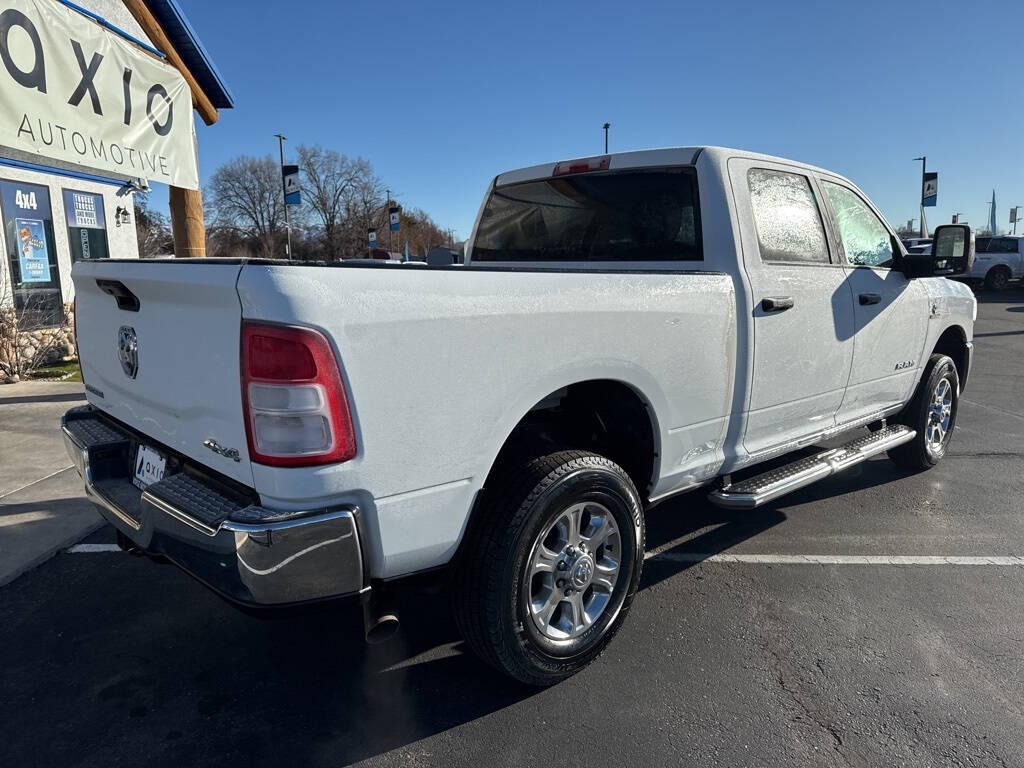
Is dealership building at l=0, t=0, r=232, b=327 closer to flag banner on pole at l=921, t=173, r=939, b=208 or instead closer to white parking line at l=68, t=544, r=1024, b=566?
white parking line at l=68, t=544, r=1024, b=566

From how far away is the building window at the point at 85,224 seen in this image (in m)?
11.2

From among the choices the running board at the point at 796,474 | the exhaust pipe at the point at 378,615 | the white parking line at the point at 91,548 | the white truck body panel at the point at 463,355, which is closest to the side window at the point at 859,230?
the white truck body panel at the point at 463,355

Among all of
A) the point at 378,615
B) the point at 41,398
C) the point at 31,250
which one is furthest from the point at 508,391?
the point at 31,250

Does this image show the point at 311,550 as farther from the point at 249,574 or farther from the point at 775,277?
the point at 775,277

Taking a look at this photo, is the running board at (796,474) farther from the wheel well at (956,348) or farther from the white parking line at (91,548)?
the white parking line at (91,548)

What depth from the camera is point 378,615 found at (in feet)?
7.46

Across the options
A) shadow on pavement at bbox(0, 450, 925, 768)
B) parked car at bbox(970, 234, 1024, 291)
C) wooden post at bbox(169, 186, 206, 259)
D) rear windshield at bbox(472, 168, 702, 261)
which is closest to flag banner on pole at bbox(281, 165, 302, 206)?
wooden post at bbox(169, 186, 206, 259)

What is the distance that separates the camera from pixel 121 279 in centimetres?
258

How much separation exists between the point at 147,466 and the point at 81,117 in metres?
4.58

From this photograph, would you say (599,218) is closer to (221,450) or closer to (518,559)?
(518,559)

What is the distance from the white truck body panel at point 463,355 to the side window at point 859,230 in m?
0.56

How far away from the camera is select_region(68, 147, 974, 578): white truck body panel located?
6.59 feet

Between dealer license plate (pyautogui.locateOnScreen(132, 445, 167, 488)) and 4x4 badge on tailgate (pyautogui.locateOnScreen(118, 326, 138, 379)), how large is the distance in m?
0.30

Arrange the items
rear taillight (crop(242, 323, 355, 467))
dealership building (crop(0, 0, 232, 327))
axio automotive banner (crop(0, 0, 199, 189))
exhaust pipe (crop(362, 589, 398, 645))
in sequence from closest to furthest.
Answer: rear taillight (crop(242, 323, 355, 467)) → exhaust pipe (crop(362, 589, 398, 645)) → axio automotive banner (crop(0, 0, 199, 189)) → dealership building (crop(0, 0, 232, 327))
